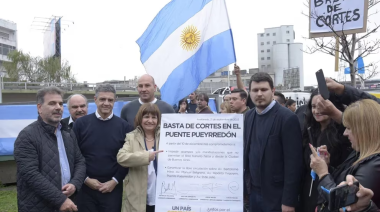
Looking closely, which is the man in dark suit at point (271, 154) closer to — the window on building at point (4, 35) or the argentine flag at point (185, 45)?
the argentine flag at point (185, 45)

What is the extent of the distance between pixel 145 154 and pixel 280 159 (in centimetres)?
137

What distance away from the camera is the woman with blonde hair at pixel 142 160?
3.68m

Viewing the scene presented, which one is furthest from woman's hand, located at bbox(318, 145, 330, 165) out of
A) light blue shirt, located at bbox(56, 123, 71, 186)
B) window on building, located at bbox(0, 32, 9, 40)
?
window on building, located at bbox(0, 32, 9, 40)

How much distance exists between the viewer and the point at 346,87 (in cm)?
342

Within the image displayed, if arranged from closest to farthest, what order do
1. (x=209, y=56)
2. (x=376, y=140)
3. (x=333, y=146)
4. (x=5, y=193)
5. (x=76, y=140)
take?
(x=376, y=140), (x=333, y=146), (x=76, y=140), (x=209, y=56), (x=5, y=193)

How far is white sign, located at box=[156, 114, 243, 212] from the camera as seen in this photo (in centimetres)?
366

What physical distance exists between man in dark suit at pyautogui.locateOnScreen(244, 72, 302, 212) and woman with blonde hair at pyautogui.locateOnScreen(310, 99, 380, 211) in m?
0.56

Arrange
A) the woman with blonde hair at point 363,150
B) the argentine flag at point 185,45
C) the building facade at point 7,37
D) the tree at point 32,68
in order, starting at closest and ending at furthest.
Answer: the woman with blonde hair at point 363,150 → the argentine flag at point 185,45 → the tree at point 32,68 → the building facade at point 7,37

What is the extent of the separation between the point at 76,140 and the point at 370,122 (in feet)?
9.68

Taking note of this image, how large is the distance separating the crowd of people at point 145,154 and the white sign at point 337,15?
3.24 m

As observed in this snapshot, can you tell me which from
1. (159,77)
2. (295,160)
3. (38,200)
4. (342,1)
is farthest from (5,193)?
(342,1)

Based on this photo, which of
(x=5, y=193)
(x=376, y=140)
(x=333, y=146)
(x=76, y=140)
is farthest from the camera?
(x=5, y=193)

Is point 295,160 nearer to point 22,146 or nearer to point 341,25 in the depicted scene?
point 22,146

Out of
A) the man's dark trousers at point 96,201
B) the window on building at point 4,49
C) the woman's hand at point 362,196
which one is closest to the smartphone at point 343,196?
the woman's hand at point 362,196
